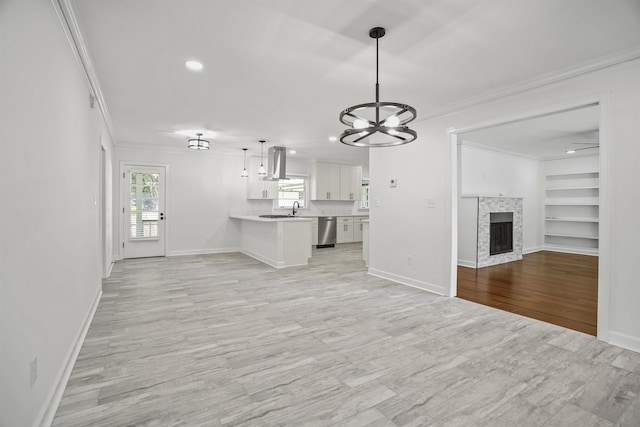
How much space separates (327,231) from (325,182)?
1.42 m

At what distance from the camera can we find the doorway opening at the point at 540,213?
154 inches

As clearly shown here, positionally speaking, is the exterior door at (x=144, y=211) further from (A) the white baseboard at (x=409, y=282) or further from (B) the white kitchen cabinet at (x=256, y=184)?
(A) the white baseboard at (x=409, y=282)

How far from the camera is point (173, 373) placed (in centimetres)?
226

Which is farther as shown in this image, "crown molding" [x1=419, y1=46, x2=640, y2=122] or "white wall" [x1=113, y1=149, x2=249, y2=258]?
"white wall" [x1=113, y1=149, x2=249, y2=258]

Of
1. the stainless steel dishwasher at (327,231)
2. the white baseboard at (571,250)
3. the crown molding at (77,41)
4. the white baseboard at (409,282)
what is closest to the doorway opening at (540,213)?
the white baseboard at (571,250)

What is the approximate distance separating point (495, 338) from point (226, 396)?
236 centimetres

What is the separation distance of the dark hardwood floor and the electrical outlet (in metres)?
4.17

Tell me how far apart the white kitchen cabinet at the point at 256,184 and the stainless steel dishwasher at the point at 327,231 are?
1.63 metres

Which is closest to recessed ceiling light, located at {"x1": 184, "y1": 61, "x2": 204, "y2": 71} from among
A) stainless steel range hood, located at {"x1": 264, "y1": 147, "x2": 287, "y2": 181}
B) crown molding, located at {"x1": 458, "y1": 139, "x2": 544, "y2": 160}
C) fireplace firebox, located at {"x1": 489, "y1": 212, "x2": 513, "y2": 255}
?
stainless steel range hood, located at {"x1": 264, "y1": 147, "x2": 287, "y2": 181}

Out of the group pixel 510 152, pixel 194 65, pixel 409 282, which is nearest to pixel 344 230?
pixel 510 152

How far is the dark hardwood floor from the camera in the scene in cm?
353

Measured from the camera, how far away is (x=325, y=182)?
9.15 meters

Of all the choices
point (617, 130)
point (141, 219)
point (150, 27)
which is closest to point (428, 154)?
point (617, 130)

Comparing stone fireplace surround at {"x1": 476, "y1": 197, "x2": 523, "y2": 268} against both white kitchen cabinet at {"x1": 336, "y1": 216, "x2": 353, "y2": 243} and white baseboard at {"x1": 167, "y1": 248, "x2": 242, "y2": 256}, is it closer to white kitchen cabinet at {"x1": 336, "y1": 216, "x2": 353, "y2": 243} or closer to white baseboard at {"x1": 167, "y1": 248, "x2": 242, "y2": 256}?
white kitchen cabinet at {"x1": 336, "y1": 216, "x2": 353, "y2": 243}
